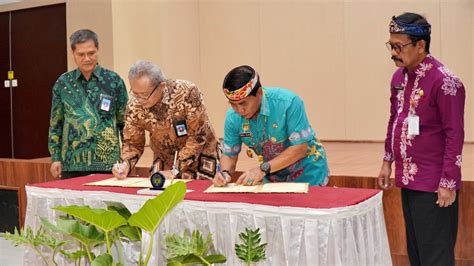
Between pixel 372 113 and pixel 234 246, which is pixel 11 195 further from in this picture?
pixel 372 113

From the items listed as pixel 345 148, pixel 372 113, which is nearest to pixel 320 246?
pixel 345 148

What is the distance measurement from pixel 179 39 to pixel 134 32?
2.22 feet

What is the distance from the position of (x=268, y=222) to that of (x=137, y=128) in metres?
1.16

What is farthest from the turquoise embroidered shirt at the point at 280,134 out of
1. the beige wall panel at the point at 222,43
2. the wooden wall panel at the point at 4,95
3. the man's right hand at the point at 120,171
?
the wooden wall panel at the point at 4,95

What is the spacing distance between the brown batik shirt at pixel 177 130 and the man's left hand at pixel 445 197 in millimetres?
1143

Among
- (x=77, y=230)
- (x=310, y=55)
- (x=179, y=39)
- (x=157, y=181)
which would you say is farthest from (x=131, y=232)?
(x=179, y=39)

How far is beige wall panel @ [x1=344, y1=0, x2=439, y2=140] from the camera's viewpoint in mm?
7492

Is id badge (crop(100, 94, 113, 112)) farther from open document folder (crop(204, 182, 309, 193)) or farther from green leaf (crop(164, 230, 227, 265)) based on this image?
green leaf (crop(164, 230, 227, 265))

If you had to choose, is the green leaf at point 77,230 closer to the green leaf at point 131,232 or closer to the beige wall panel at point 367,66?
the green leaf at point 131,232

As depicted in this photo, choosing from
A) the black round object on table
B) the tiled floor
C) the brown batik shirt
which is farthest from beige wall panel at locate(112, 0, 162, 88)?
the black round object on table

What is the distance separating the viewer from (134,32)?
7750 mm

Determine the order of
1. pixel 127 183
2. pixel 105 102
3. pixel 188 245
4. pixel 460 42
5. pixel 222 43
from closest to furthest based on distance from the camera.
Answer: pixel 188 245, pixel 127 183, pixel 105 102, pixel 460 42, pixel 222 43

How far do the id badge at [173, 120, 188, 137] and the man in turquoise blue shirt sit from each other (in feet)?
1.02

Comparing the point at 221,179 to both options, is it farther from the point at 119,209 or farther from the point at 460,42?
the point at 460,42
